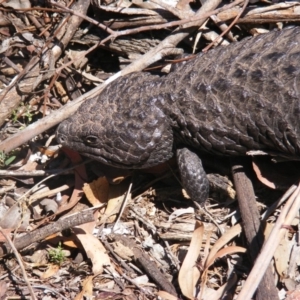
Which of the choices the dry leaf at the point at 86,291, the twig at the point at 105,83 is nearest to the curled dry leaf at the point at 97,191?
the twig at the point at 105,83

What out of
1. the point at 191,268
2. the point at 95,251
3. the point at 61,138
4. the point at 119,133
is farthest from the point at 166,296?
the point at 61,138

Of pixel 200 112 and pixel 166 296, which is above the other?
pixel 200 112

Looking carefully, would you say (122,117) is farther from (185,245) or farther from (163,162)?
(185,245)

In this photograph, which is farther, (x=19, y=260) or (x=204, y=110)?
(x=204, y=110)

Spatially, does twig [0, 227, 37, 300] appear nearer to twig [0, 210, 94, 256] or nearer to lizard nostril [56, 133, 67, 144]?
twig [0, 210, 94, 256]

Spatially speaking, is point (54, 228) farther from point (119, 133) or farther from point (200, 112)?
point (200, 112)

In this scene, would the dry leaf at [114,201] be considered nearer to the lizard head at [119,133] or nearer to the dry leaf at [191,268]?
the lizard head at [119,133]

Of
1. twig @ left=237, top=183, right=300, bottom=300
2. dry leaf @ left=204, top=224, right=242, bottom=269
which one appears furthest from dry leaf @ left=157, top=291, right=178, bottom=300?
twig @ left=237, top=183, right=300, bottom=300
